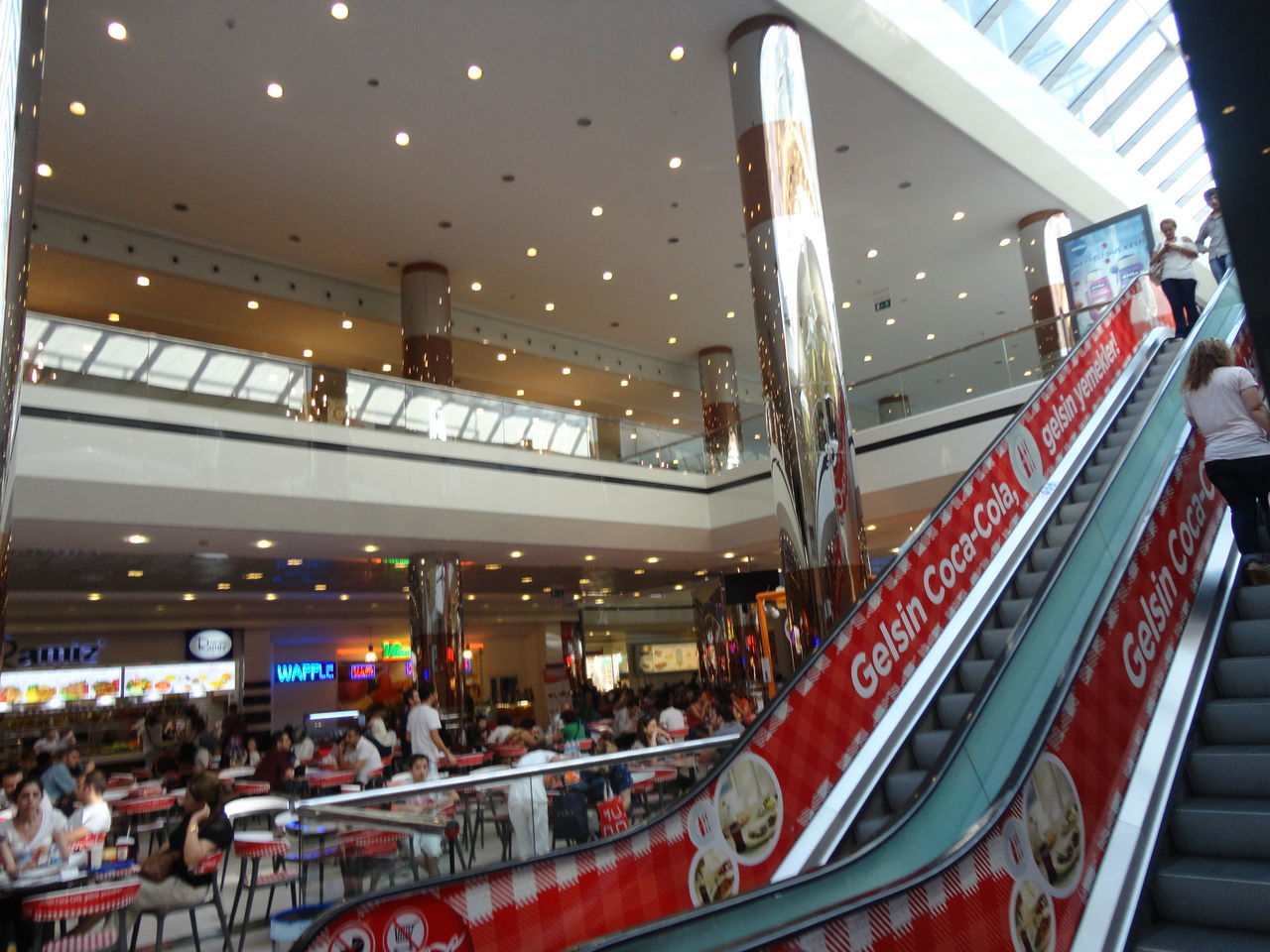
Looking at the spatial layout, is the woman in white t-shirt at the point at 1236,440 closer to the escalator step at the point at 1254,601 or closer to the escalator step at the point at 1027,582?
the escalator step at the point at 1254,601

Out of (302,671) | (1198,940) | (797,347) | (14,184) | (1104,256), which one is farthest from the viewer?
(302,671)

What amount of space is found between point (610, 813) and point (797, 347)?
5542 millimetres

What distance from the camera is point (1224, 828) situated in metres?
3.15

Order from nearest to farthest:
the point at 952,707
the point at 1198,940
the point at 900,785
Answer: the point at 1198,940 → the point at 900,785 → the point at 952,707

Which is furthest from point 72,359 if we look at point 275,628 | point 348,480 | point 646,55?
point 275,628

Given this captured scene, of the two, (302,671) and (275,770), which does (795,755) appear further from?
(302,671)

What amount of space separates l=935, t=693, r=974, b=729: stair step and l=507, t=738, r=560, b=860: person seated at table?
2.15 m

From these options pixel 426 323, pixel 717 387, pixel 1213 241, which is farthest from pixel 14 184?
pixel 717 387

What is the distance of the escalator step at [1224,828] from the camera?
306 cm

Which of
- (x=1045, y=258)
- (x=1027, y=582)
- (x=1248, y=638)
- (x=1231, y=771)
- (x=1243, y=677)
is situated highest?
(x=1045, y=258)

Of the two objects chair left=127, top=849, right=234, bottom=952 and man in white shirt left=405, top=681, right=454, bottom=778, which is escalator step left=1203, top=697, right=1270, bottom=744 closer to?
chair left=127, top=849, right=234, bottom=952

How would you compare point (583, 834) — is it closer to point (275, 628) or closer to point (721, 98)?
point (721, 98)

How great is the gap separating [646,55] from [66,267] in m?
9.04

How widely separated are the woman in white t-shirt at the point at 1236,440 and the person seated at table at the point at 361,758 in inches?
307
